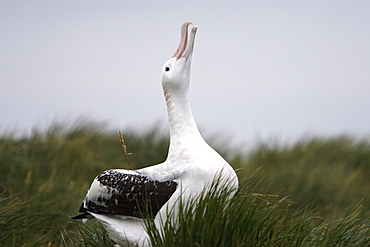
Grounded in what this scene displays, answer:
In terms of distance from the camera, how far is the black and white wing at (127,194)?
4.35 metres

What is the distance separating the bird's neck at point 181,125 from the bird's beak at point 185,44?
0.35 metres

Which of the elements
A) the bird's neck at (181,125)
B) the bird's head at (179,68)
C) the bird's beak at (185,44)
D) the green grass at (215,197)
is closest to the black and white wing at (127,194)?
the green grass at (215,197)

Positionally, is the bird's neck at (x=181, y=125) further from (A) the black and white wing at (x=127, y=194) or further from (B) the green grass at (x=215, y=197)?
(B) the green grass at (x=215, y=197)

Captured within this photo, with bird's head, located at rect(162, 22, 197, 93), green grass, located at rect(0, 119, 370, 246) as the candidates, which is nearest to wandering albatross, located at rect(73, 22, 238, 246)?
bird's head, located at rect(162, 22, 197, 93)

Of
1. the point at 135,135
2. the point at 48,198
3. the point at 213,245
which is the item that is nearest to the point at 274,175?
the point at 135,135

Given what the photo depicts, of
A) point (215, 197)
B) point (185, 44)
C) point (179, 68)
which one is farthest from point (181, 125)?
point (215, 197)

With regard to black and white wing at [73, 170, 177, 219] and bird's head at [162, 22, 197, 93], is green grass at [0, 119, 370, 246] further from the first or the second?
bird's head at [162, 22, 197, 93]

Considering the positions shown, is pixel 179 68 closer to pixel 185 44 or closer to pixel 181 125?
pixel 185 44

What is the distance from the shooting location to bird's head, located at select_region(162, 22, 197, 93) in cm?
471

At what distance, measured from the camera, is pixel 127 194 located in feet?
14.6

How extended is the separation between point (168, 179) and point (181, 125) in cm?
54

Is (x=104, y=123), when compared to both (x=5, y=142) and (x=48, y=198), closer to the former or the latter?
(x=5, y=142)

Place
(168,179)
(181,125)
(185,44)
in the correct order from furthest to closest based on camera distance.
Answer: (185,44), (181,125), (168,179)

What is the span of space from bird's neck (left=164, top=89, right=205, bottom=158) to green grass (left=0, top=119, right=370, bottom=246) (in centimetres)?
53
